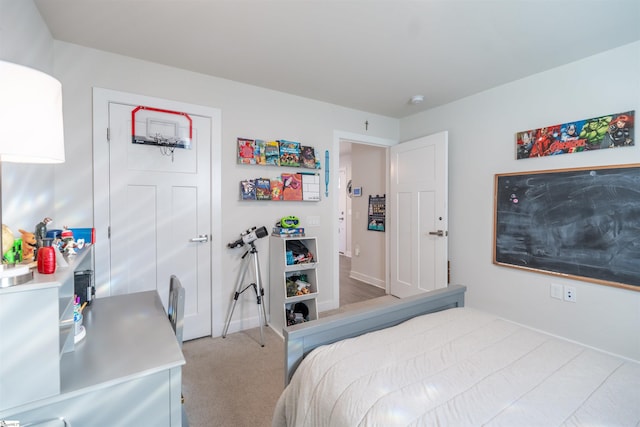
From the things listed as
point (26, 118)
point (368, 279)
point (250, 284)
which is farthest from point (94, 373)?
point (368, 279)

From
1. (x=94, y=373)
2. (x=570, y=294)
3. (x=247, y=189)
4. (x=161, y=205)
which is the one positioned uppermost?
(x=247, y=189)

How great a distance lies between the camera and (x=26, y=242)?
1.15 meters

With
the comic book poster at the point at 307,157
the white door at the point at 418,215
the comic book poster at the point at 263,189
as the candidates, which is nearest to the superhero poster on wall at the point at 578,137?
the white door at the point at 418,215

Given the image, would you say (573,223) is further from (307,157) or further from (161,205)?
(161,205)

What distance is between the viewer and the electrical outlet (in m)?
2.39

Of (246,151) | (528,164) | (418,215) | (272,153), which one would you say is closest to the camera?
(528,164)

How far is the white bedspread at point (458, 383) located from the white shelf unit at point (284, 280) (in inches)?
57.5

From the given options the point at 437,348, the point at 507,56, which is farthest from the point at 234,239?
the point at 507,56

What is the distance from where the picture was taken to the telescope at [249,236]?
2.69 m

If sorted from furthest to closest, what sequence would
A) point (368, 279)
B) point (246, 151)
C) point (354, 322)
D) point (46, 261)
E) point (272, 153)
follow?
point (368, 279) < point (272, 153) < point (246, 151) < point (354, 322) < point (46, 261)

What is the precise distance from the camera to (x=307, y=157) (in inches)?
124

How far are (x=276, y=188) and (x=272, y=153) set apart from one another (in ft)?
1.20

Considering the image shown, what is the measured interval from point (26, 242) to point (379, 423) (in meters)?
1.51

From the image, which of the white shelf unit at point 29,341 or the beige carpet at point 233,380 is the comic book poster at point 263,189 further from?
the white shelf unit at point 29,341
